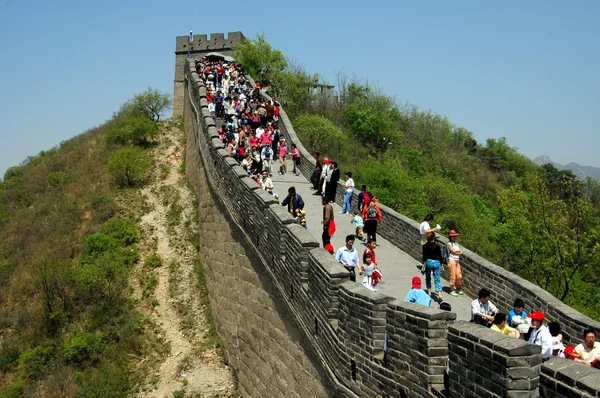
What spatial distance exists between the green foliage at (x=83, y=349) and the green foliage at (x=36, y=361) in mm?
545

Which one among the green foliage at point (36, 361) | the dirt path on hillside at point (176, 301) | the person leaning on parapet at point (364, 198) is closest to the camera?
the dirt path on hillside at point (176, 301)

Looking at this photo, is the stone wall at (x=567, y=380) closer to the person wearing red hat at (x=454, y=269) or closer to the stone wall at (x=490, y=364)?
the stone wall at (x=490, y=364)

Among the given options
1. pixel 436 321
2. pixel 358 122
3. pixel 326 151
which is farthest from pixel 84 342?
pixel 358 122

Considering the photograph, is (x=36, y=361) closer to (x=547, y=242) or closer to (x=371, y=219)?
(x=371, y=219)

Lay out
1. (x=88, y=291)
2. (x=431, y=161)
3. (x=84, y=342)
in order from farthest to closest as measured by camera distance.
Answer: (x=431, y=161), (x=88, y=291), (x=84, y=342)

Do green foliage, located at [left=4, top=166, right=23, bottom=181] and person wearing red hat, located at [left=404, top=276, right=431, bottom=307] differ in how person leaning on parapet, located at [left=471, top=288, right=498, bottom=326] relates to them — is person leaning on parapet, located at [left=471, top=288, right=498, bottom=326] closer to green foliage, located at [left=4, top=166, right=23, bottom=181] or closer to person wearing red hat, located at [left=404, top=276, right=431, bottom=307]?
person wearing red hat, located at [left=404, top=276, right=431, bottom=307]

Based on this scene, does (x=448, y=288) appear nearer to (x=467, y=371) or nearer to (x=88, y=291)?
(x=467, y=371)

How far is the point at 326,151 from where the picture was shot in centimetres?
3091

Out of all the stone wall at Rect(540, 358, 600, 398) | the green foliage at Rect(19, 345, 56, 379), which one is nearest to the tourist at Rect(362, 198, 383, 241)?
the stone wall at Rect(540, 358, 600, 398)

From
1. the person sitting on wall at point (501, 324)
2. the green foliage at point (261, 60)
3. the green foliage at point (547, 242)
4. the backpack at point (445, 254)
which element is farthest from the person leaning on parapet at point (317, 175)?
the green foliage at point (261, 60)

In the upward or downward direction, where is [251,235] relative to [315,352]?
upward

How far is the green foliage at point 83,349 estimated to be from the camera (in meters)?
15.2

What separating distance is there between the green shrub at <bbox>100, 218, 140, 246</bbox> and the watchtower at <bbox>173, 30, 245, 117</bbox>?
2357cm

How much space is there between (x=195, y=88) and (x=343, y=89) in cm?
2007
